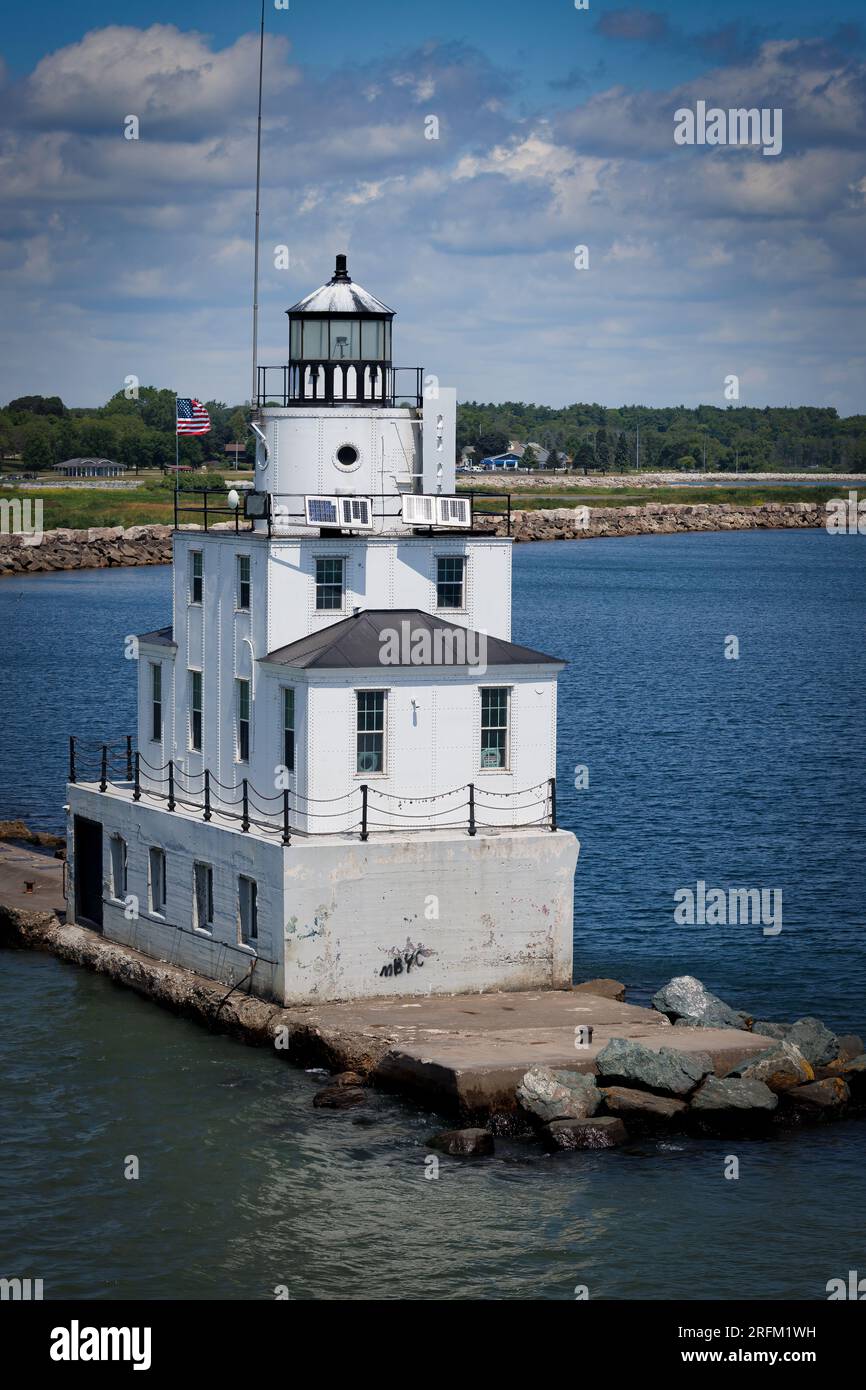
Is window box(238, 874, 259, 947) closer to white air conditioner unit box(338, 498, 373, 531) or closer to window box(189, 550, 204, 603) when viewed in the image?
window box(189, 550, 204, 603)

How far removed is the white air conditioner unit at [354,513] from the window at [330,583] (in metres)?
0.56

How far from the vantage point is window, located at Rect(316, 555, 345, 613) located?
33500 millimetres

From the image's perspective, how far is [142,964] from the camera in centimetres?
3519

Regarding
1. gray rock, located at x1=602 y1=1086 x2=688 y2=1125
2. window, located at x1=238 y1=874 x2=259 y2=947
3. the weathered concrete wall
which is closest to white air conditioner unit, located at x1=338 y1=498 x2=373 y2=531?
the weathered concrete wall

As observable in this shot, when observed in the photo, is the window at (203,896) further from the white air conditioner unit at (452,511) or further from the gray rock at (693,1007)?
the gray rock at (693,1007)

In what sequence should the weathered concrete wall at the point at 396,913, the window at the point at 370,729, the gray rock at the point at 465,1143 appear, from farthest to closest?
1. the window at the point at 370,729
2. the weathered concrete wall at the point at 396,913
3. the gray rock at the point at 465,1143

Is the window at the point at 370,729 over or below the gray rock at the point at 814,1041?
over

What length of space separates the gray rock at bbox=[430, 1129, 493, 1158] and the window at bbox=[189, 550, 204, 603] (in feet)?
38.0

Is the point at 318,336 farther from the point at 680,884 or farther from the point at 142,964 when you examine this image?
the point at 680,884

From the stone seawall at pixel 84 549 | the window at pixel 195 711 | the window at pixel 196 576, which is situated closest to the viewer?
the window at pixel 196 576

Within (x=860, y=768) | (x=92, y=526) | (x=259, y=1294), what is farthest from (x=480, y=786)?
(x=92, y=526)

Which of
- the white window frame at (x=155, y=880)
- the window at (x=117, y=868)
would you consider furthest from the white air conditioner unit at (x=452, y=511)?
the window at (x=117, y=868)

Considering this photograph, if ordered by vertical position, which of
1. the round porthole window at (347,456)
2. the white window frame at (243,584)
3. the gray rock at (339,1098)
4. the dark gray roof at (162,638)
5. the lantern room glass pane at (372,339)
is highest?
the lantern room glass pane at (372,339)

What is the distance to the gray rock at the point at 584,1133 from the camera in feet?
91.1
